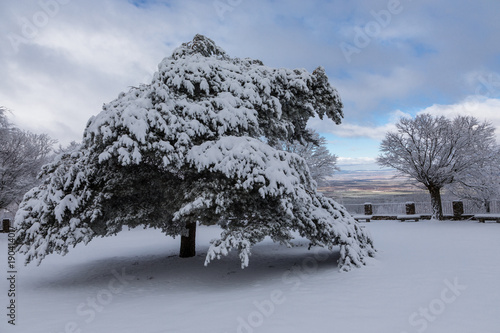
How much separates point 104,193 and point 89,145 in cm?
144

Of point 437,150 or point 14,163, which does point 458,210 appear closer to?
point 437,150

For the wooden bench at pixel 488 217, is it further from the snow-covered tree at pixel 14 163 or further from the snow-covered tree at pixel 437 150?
the snow-covered tree at pixel 14 163

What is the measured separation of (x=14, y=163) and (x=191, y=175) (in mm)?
20275

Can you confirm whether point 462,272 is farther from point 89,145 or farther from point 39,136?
point 39,136

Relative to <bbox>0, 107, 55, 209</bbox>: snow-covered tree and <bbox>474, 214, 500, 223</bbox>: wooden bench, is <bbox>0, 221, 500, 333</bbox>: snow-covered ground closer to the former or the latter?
<bbox>474, 214, 500, 223</bbox>: wooden bench

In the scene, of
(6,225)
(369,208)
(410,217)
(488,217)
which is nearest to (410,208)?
(410,217)

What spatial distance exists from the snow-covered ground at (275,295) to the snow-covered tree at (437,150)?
9602 mm

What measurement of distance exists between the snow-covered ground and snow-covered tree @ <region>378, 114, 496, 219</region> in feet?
31.5

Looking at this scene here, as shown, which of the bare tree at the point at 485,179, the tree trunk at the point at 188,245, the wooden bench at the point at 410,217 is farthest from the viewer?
the wooden bench at the point at 410,217

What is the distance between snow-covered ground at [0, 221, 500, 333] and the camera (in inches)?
174

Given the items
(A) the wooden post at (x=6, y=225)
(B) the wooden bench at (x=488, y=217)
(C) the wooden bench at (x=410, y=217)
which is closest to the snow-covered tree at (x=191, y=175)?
(B) the wooden bench at (x=488, y=217)

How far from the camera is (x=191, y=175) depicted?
23.9 ft

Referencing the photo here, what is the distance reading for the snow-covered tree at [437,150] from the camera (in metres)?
18.6

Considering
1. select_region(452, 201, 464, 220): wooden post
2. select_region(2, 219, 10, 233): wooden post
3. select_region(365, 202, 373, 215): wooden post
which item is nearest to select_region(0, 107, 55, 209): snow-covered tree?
select_region(2, 219, 10, 233): wooden post
